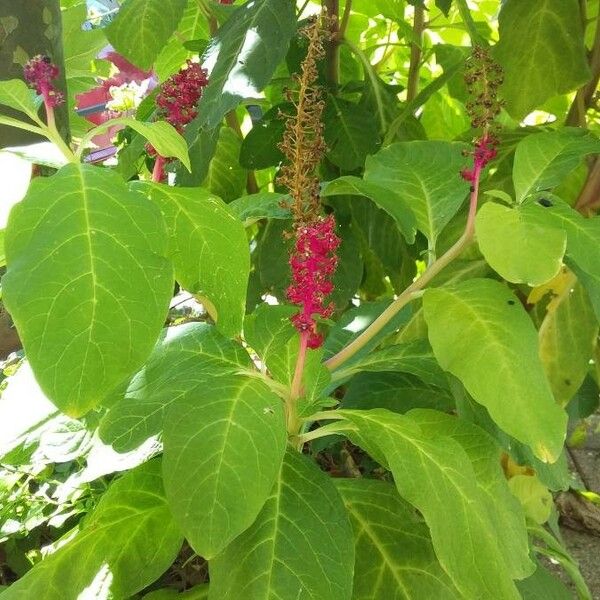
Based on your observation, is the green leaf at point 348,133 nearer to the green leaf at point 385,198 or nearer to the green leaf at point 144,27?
the green leaf at point 144,27

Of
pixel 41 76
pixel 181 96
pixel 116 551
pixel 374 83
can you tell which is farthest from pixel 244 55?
pixel 116 551

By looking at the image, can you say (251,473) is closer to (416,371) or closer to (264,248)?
(416,371)

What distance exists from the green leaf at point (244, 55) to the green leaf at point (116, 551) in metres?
0.33

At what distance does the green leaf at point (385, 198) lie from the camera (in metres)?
0.59

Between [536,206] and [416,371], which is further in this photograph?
[416,371]

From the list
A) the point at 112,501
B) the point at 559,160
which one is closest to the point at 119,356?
the point at 112,501

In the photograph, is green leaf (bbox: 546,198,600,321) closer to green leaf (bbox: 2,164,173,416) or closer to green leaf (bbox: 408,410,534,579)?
green leaf (bbox: 408,410,534,579)

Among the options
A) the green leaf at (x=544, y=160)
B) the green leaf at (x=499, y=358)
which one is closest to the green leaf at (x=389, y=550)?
the green leaf at (x=499, y=358)

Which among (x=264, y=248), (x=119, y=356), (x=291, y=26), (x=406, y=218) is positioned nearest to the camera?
(x=119, y=356)

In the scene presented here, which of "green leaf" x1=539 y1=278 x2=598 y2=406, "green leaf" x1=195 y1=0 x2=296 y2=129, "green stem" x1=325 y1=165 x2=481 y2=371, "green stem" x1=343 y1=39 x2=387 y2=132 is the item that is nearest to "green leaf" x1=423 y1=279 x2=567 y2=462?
"green stem" x1=325 y1=165 x2=481 y2=371

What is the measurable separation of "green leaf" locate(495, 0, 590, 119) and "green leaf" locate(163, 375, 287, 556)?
23.5 inches

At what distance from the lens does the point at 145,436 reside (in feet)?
1.78

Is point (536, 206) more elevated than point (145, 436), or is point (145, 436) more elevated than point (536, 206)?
point (536, 206)

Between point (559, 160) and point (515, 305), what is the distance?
0.15 meters
